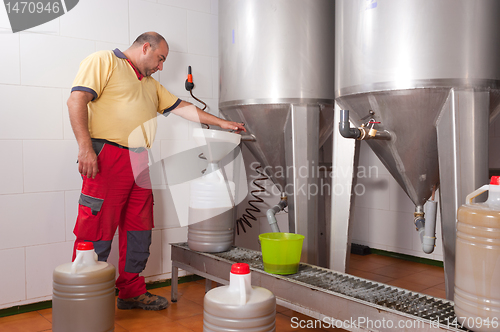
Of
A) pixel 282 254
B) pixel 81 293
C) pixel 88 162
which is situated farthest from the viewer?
pixel 88 162

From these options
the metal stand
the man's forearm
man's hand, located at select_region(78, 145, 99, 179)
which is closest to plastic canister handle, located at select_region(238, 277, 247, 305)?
the metal stand

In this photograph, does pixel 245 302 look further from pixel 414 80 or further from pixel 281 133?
pixel 281 133

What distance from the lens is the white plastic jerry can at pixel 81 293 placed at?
147 cm

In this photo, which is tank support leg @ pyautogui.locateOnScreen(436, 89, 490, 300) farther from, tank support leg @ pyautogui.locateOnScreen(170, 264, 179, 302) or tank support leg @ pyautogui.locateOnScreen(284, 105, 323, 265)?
tank support leg @ pyautogui.locateOnScreen(170, 264, 179, 302)

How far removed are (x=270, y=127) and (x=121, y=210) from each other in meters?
0.90

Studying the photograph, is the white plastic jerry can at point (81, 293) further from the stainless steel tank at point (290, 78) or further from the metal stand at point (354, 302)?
the stainless steel tank at point (290, 78)

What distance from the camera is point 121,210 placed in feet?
7.09

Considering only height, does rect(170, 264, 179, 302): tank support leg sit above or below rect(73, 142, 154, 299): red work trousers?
below

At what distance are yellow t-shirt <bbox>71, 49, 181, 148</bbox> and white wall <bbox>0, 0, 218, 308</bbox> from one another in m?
0.32

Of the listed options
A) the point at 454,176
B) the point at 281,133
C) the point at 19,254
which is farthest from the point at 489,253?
the point at 19,254

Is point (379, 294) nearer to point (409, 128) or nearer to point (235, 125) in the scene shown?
point (409, 128)

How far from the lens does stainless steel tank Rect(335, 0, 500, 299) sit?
1541 millimetres

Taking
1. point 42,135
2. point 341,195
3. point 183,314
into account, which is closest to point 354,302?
point 341,195

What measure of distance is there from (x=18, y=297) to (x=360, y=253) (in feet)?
8.34
